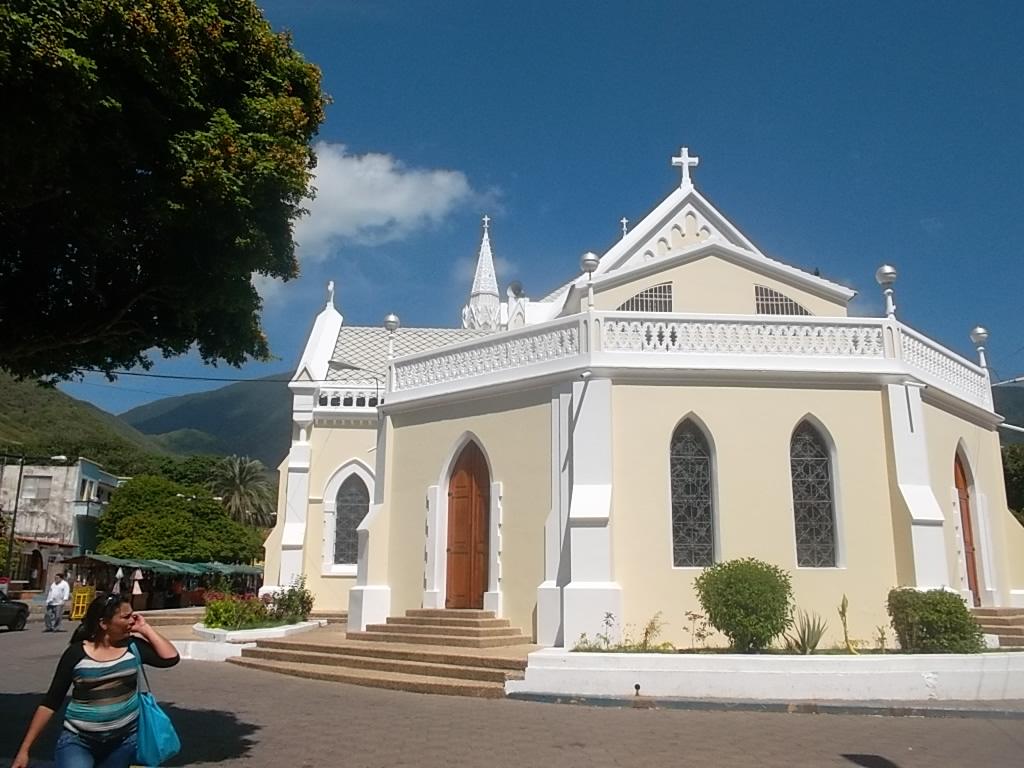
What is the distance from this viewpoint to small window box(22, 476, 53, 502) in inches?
2120

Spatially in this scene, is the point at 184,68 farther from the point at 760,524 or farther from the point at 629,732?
the point at 760,524

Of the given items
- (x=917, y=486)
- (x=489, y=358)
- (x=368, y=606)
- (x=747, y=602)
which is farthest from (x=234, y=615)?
(x=917, y=486)

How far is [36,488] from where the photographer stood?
53938 millimetres

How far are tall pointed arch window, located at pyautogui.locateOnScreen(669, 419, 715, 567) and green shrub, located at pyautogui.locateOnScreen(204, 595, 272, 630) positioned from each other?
9051 mm

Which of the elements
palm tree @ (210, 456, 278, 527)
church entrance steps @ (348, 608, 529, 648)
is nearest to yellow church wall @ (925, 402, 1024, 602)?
church entrance steps @ (348, 608, 529, 648)

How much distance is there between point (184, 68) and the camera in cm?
648

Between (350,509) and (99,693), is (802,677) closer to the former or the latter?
Answer: (99,693)

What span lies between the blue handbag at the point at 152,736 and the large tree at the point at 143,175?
3888 mm

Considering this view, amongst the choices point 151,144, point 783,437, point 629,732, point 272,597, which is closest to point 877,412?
point 783,437

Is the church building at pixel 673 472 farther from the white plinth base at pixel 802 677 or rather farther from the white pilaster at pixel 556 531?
the white plinth base at pixel 802 677

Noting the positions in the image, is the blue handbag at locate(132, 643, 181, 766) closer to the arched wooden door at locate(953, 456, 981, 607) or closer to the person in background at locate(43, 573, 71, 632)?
the arched wooden door at locate(953, 456, 981, 607)

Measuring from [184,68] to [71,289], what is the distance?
282 centimetres

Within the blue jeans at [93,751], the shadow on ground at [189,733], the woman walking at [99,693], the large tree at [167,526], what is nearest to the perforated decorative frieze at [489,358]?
the shadow on ground at [189,733]

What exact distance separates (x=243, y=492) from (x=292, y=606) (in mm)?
49641
